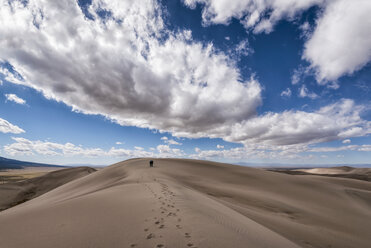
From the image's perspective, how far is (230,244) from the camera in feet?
10.4

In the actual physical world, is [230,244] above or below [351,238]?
above

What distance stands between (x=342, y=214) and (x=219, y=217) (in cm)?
1150

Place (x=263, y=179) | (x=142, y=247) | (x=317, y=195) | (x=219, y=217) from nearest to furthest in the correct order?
(x=142, y=247)
(x=219, y=217)
(x=317, y=195)
(x=263, y=179)

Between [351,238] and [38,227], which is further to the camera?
[351,238]

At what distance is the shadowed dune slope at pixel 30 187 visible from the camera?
2304 cm

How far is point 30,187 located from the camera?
31359 millimetres

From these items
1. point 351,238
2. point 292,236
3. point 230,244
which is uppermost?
point 230,244

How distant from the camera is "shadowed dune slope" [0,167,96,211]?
2304 centimetres

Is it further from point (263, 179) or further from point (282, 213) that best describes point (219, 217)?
point (263, 179)

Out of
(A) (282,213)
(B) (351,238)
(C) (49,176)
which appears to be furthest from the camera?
(C) (49,176)

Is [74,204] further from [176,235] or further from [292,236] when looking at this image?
[292,236]

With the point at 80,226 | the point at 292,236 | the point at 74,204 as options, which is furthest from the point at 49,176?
the point at 292,236

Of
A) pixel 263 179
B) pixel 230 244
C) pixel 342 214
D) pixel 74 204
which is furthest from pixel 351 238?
pixel 263 179

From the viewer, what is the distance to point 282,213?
923 cm
